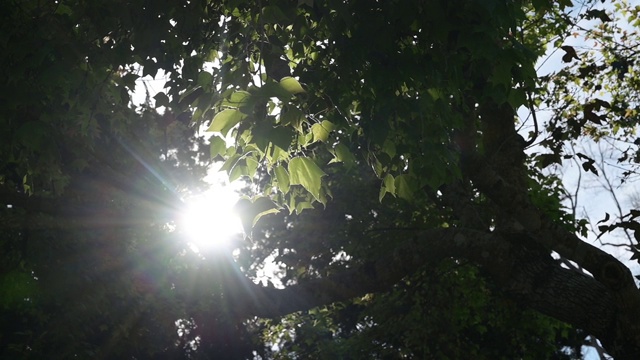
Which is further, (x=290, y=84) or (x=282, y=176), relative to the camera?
(x=282, y=176)

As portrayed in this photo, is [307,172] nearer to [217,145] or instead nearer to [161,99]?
[217,145]

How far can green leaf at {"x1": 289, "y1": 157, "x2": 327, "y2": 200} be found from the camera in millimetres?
3328

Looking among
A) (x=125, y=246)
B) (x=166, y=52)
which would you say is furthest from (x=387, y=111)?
(x=125, y=246)

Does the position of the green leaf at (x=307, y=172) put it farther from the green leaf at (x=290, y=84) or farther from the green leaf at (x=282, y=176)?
the green leaf at (x=290, y=84)

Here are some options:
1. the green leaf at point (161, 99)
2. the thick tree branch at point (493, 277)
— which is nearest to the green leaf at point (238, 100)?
the green leaf at point (161, 99)

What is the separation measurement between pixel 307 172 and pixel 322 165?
1.73 meters

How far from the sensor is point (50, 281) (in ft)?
43.1

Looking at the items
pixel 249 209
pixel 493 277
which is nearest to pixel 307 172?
pixel 249 209

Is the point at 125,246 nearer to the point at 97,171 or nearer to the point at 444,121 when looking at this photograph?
the point at 97,171

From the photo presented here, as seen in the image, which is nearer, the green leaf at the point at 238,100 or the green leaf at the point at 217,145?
the green leaf at the point at 238,100

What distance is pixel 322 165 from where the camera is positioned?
5.09 m

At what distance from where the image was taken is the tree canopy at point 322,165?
3.99 metres

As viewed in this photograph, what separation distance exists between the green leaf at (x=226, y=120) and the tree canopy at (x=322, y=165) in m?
0.01

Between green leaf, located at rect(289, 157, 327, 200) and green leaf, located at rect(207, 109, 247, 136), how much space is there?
0.49 metres
